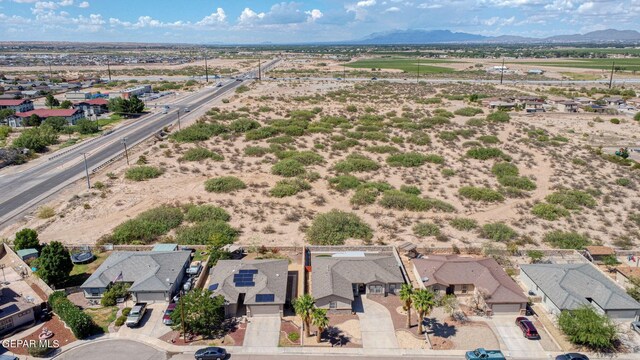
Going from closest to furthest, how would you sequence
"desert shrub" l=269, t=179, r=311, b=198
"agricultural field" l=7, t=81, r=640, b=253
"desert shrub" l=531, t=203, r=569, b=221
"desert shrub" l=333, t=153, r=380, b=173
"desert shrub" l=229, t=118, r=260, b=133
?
"agricultural field" l=7, t=81, r=640, b=253 → "desert shrub" l=531, t=203, r=569, b=221 → "desert shrub" l=269, t=179, r=311, b=198 → "desert shrub" l=333, t=153, r=380, b=173 → "desert shrub" l=229, t=118, r=260, b=133

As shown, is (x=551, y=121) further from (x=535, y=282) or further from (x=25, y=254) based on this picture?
(x=25, y=254)

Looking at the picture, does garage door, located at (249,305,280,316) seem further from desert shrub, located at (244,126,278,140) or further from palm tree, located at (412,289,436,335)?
desert shrub, located at (244,126,278,140)

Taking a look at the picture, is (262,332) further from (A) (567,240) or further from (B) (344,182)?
(A) (567,240)

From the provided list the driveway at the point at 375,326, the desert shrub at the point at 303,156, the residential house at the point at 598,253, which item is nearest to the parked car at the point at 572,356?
the driveway at the point at 375,326

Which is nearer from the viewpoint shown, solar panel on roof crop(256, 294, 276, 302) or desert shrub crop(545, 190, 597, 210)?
solar panel on roof crop(256, 294, 276, 302)

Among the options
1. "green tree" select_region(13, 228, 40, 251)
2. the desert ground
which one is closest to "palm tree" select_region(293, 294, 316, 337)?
the desert ground

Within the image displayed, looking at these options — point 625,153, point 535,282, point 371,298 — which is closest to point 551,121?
point 625,153
